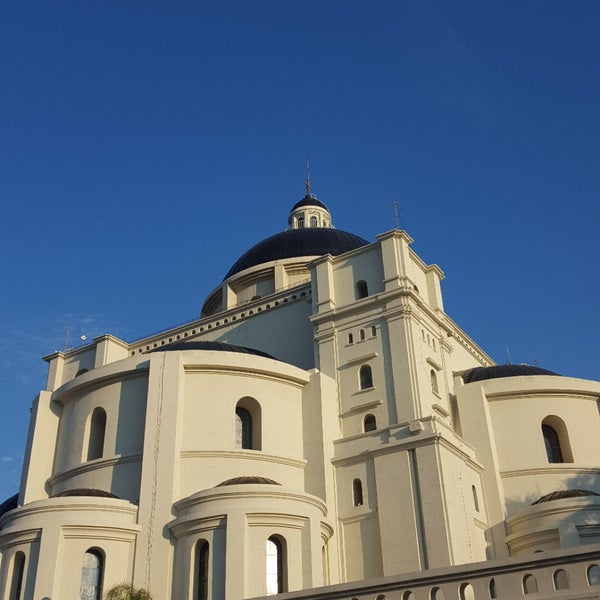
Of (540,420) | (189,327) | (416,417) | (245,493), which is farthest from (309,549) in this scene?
(189,327)

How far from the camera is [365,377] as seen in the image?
31547mm

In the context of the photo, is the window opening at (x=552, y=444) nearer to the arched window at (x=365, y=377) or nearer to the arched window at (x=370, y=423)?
the arched window at (x=370, y=423)

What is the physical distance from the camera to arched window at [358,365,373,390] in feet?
103

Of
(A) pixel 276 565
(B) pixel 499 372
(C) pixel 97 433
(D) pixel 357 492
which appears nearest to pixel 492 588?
(A) pixel 276 565

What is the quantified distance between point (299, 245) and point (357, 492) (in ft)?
58.4

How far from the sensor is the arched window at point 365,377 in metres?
31.3

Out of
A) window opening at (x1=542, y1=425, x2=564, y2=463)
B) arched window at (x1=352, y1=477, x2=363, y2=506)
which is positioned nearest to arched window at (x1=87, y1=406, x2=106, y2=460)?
arched window at (x1=352, y1=477, x2=363, y2=506)

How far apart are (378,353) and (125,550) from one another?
11.7m

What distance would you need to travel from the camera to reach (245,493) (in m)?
25.0

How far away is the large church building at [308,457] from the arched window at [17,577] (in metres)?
0.07

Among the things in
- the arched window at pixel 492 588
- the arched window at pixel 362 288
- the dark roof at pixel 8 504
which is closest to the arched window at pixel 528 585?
the arched window at pixel 492 588

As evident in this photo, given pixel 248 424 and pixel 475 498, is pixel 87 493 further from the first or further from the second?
pixel 475 498

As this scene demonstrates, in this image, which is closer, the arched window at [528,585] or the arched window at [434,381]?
the arched window at [528,585]

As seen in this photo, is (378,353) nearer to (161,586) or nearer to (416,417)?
(416,417)
